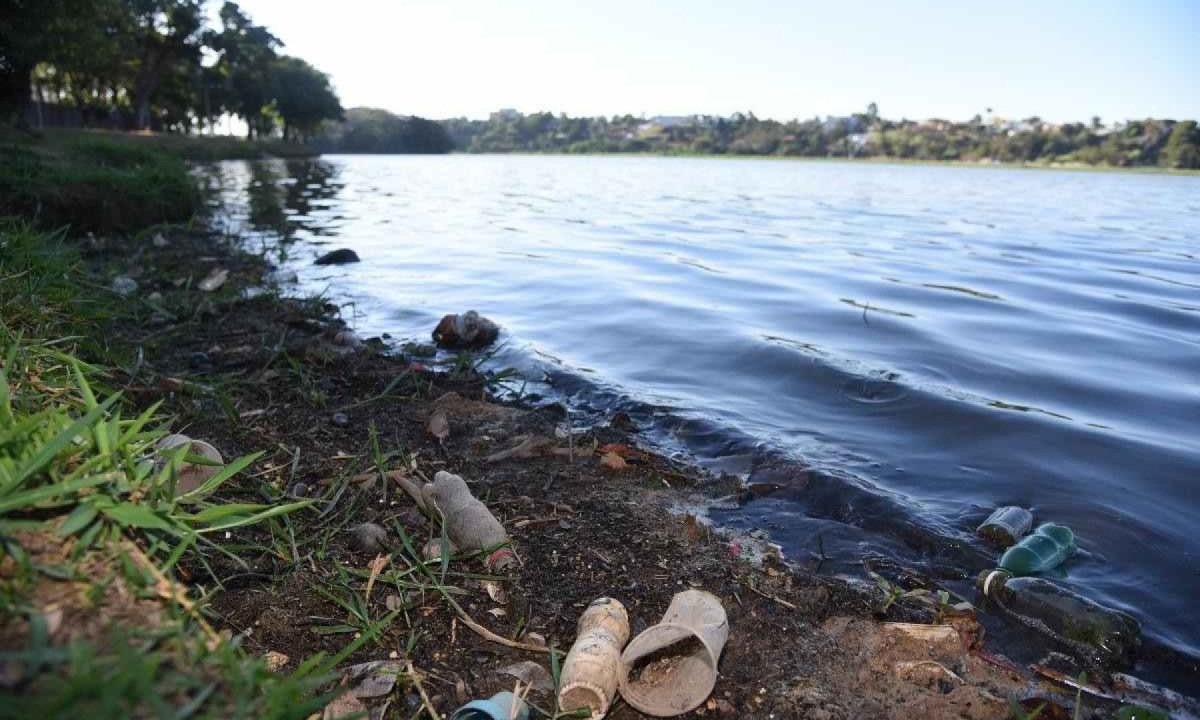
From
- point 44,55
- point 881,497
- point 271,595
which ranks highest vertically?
point 44,55

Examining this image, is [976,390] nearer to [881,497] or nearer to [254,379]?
[881,497]

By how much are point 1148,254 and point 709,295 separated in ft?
38.1

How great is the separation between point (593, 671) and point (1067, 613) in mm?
2127

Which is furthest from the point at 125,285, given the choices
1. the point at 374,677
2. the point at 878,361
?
the point at 878,361

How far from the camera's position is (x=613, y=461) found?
4430 millimetres

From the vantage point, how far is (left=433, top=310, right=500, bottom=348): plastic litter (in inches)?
300

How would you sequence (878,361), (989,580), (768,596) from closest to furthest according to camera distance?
1. (768,596)
2. (989,580)
3. (878,361)

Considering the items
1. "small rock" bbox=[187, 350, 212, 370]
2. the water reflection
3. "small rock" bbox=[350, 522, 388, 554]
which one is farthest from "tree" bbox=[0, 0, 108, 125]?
"small rock" bbox=[350, 522, 388, 554]

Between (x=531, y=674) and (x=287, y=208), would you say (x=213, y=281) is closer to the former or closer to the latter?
(x=531, y=674)

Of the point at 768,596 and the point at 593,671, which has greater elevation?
the point at 593,671

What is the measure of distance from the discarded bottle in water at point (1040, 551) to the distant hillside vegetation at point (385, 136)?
147m

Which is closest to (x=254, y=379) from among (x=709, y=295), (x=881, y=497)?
(x=881, y=497)

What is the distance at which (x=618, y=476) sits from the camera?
4.28 meters

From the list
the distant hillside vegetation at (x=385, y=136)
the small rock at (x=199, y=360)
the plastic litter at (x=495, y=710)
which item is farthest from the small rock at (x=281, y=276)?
the distant hillside vegetation at (x=385, y=136)
